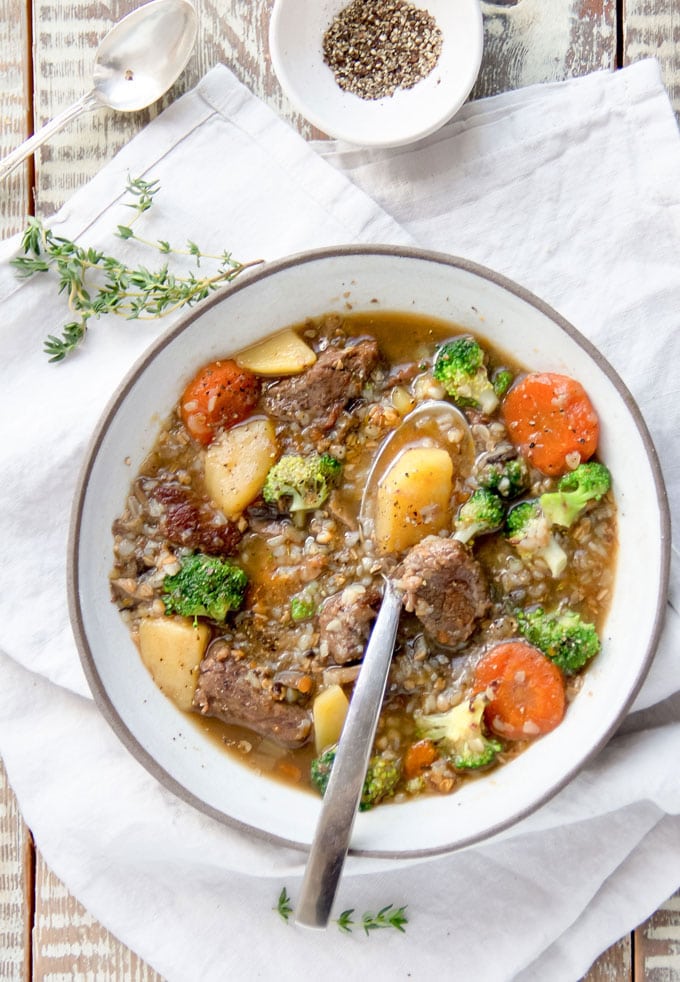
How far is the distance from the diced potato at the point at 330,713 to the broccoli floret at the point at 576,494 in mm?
1199

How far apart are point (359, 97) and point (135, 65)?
42.2 inches

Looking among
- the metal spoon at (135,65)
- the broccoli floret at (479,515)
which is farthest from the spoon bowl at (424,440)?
the metal spoon at (135,65)

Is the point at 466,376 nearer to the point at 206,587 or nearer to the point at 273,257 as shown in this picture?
the point at 273,257

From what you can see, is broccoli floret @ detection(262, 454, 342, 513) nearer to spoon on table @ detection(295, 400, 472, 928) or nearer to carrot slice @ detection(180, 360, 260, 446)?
spoon on table @ detection(295, 400, 472, 928)

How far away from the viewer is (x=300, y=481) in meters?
4.29

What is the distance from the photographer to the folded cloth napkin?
4578 mm

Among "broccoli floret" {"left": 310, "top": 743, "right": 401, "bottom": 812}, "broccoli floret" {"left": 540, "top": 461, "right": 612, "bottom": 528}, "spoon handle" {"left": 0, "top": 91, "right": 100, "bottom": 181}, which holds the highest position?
"spoon handle" {"left": 0, "top": 91, "right": 100, "bottom": 181}

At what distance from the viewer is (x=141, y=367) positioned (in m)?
4.18

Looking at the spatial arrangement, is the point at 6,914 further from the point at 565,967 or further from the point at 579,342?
the point at 579,342

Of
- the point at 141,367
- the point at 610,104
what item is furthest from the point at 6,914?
the point at 610,104

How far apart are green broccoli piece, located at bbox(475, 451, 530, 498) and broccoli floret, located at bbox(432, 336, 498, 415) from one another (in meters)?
0.22

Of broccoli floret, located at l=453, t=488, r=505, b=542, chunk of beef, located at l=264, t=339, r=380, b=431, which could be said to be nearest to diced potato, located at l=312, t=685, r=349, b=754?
broccoli floret, located at l=453, t=488, r=505, b=542

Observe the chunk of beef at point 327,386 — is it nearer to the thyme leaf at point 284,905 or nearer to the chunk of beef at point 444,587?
the chunk of beef at point 444,587

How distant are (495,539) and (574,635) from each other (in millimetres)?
533
